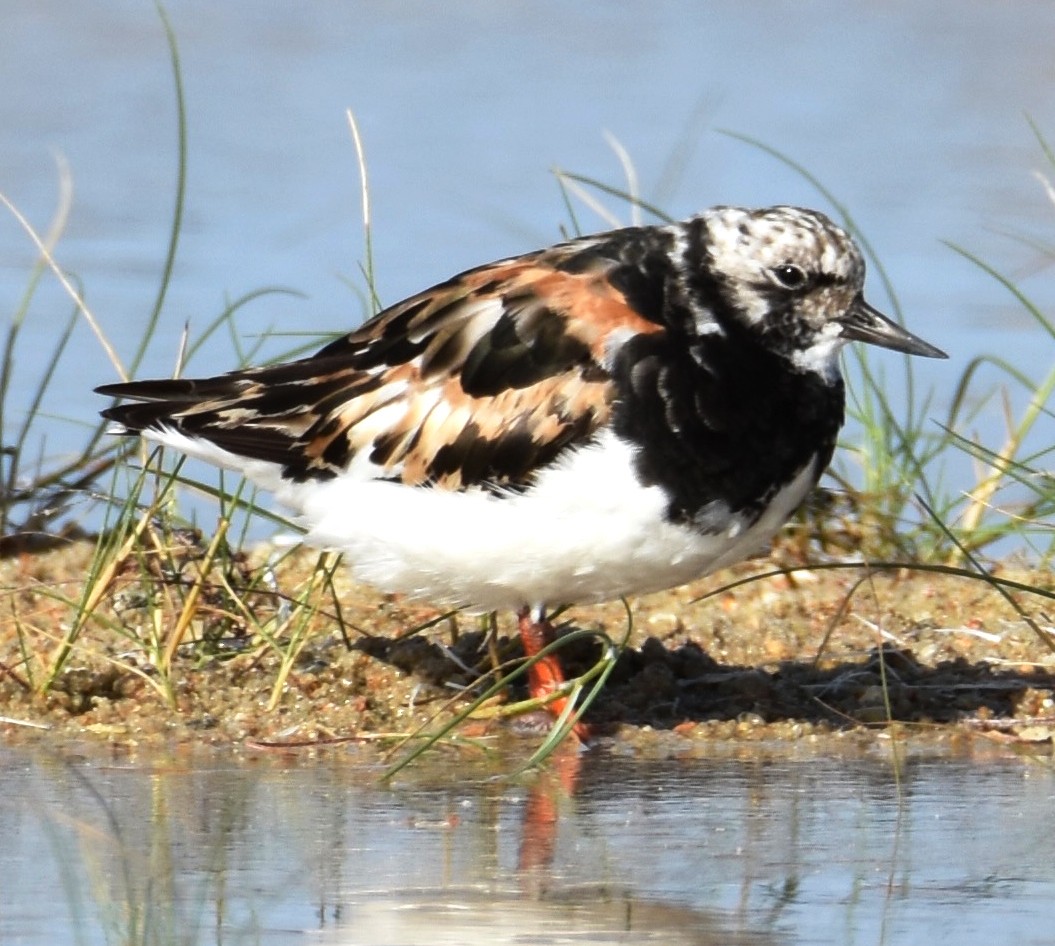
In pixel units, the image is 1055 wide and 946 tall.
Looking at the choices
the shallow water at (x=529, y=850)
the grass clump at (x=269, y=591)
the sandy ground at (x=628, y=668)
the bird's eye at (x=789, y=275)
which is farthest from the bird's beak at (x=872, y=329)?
the shallow water at (x=529, y=850)

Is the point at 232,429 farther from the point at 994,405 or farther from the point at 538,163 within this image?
the point at 538,163

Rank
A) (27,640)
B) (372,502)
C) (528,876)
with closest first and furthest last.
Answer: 1. (528,876)
2. (372,502)
3. (27,640)

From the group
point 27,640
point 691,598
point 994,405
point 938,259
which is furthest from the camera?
point 938,259

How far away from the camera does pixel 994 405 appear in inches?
294

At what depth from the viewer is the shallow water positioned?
3.10 metres

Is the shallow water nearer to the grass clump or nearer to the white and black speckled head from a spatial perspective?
the grass clump

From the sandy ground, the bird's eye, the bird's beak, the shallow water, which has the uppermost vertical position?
the bird's eye

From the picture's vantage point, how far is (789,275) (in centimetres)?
465

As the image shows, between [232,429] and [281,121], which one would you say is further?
[281,121]

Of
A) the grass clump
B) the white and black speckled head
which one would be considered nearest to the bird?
the white and black speckled head

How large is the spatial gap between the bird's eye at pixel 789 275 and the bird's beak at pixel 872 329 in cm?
13

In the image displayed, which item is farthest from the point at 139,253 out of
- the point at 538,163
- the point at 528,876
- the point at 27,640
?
the point at 528,876

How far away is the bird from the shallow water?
44cm

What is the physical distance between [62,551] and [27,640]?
86 centimetres
